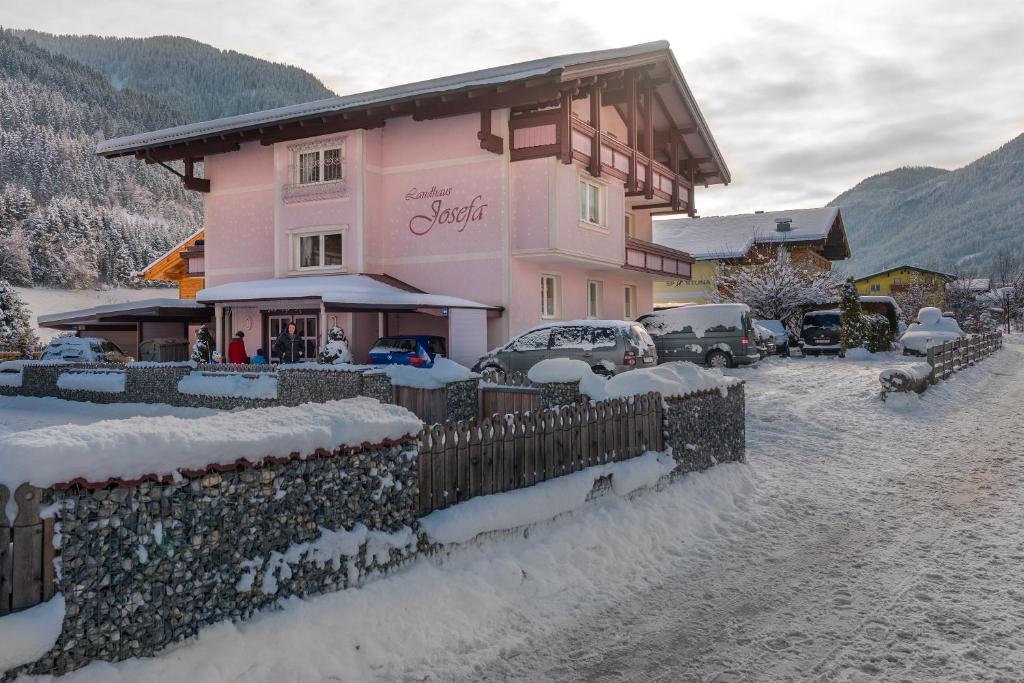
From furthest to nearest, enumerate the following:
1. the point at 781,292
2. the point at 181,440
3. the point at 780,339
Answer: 1. the point at 781,292
2. the point at 780,339
3. the point at 181,440

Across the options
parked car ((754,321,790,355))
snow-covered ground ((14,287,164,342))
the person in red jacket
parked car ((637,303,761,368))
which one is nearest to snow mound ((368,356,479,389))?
the person in red jacket

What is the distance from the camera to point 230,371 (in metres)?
17.3

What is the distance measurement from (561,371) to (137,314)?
20.9 m

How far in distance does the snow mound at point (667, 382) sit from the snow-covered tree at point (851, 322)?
2162 centimetres

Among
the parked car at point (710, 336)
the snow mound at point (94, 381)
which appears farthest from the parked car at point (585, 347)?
the snow mound at point (94, 381)


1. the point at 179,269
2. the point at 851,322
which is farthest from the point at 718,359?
the point at 179,269

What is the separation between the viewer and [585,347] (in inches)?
673

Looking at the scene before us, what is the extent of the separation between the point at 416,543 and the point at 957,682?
3.78 m

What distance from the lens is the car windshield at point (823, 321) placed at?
1212 inches

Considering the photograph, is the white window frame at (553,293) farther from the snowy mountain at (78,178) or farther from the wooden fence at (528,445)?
the snowy mountain at (78,178)

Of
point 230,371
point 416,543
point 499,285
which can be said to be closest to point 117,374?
point 230,371

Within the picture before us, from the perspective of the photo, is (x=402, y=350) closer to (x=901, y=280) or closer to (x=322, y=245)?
(x=322, y=245)

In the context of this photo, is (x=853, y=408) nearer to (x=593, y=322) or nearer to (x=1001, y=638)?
(x=593, y=322)

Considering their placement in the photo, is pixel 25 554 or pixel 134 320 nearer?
pixel 25 554
